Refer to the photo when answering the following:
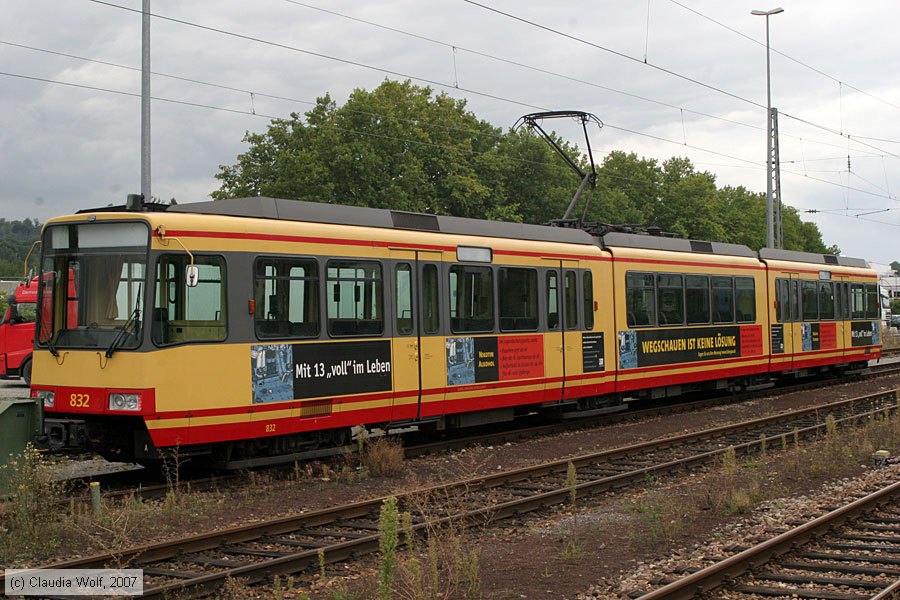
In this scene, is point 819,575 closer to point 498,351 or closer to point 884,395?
point 498,351

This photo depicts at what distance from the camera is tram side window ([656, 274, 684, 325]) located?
18.0 meters

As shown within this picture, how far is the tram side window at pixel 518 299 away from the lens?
1444cm

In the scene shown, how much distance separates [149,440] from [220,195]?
36998 millimetres

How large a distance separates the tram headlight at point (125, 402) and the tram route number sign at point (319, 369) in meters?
1.37

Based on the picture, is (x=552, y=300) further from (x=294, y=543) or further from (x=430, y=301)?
(x=294, y=543)

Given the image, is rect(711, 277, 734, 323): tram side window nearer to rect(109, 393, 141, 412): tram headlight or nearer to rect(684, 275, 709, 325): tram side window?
rect(684, 275, 709, 325): tram side window

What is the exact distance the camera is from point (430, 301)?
43.1 feet

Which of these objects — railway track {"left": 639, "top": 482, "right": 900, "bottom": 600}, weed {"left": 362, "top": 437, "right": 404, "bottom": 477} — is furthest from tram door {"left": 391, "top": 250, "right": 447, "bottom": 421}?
railway track {"left": 639, "top": 482, "right": 900, "bottom": 600}

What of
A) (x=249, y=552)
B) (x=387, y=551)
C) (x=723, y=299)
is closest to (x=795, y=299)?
(x=723, y=299)

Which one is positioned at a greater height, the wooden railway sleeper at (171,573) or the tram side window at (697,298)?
the tram side window at (697,298)

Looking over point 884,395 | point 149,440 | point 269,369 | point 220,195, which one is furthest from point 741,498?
point 220,195

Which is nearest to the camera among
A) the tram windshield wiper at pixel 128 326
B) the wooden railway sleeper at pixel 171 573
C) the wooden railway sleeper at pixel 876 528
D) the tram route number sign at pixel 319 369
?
the wooden railway sleeper at pixel 171 573

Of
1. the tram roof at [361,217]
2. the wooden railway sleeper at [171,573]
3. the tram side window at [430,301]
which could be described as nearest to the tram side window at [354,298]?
the tram roof at [361,217]

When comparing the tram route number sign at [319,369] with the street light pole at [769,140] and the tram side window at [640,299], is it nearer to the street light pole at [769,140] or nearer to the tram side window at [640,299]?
the tram side window at [640,299]
